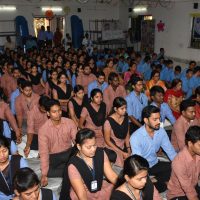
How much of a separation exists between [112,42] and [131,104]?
9960 millimetres

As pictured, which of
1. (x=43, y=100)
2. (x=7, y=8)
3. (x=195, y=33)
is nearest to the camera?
(x=43, y=100)

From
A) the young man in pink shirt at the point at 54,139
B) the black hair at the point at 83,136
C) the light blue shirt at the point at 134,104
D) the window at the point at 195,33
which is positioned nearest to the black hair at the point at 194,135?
the black hair at the point at 83,136

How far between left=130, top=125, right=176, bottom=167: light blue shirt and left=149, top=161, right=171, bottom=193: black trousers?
18 cm

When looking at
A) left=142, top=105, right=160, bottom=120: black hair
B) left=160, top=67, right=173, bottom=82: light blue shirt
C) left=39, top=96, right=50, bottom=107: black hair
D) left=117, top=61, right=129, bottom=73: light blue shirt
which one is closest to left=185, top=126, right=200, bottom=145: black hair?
left=142, top=105, right=160, bottom=120: black hair

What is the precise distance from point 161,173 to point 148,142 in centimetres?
39

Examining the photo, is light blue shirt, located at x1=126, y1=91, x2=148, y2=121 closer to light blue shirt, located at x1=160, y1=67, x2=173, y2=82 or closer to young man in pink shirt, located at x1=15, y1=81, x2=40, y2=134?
young man in pink shirt, located at x1=15, y1=81, x2=40, y2=134

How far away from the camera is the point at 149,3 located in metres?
12.8

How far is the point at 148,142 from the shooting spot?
3.01 meters

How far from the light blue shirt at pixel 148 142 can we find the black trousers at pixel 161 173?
18 centimetres

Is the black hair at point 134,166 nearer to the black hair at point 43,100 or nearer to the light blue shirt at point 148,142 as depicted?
the light blue shirt at point 148,142

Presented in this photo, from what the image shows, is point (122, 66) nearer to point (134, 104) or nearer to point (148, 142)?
point (134, 104)

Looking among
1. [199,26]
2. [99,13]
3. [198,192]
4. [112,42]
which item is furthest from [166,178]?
[99,13]

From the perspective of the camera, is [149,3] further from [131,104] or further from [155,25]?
[131,104]

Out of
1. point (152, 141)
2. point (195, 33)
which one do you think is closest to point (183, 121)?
point (152, 141)
